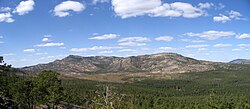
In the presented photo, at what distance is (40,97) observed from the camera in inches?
2534

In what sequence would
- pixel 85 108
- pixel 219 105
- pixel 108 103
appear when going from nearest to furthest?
pixel 108 103 < pixel 219 105 < pixel 85 108

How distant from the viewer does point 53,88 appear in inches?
2442

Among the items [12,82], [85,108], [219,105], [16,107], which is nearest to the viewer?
[16,107]

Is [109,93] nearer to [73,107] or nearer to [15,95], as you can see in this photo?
[15,95]

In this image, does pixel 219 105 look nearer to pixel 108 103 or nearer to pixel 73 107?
pixel 73 107

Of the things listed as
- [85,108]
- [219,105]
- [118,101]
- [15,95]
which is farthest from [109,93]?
[85,108]

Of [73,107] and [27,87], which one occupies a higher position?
[27,87]

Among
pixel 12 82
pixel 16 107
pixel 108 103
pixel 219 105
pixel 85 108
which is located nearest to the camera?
pixel 108 103

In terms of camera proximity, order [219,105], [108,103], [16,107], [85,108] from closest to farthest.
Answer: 1. [108,103]
2. [16,107]
3. [219,105]
4. [85,108]

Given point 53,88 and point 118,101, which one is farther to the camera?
point 53,88

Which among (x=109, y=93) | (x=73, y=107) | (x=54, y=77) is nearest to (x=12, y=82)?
(x=54, y=77)

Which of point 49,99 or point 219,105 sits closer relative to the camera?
point 49,99

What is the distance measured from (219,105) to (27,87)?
3857 centimetres

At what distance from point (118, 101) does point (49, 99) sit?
145 ft
